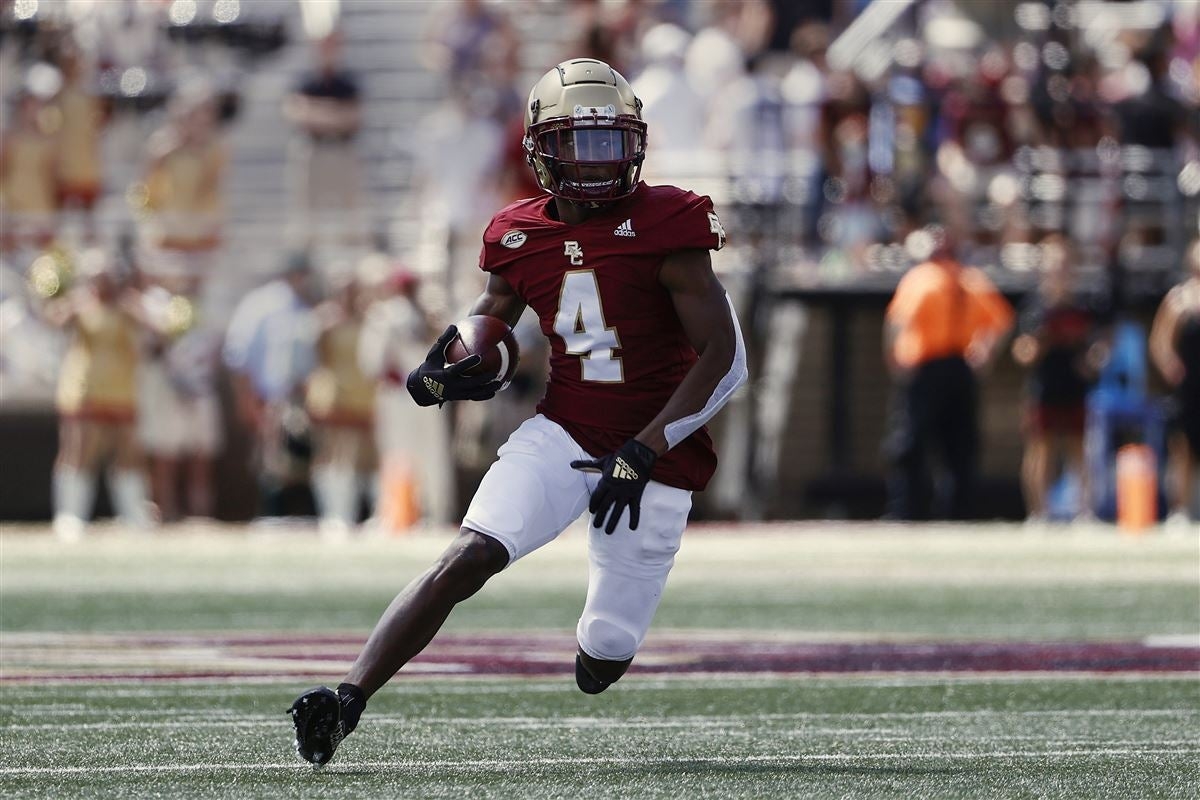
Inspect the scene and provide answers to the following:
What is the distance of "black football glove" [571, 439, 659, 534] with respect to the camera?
15.9ft

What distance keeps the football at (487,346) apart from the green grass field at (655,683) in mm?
829

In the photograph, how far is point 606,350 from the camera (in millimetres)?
5191

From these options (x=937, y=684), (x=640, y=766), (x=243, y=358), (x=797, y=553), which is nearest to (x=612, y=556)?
(x=640, y=766)

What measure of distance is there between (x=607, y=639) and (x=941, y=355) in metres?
8.59

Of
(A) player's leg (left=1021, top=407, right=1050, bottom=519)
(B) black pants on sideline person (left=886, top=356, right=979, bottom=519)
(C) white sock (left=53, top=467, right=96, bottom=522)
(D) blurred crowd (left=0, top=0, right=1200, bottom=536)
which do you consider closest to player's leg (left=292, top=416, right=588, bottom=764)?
(D) blurred crowd (left=0, top=0, right=1200, bottom=536)

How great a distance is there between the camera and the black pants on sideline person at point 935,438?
13.7 m

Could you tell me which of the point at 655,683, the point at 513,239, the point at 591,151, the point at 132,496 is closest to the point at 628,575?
the point at 513,239

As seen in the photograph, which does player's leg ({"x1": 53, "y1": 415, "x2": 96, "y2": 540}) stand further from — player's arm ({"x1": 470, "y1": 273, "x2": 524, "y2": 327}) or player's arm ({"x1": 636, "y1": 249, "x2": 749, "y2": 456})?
player's arm ({"x1": 636, "y1": 249, "x2": 749, "y2": 456})

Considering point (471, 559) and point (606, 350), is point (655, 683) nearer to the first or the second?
point (606, 350)

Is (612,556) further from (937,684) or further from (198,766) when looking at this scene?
(937,684)

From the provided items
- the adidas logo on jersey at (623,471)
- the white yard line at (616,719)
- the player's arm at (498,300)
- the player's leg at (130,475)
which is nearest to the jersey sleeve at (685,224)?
the player's arm at (498,300)

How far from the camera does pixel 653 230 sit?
5.11m

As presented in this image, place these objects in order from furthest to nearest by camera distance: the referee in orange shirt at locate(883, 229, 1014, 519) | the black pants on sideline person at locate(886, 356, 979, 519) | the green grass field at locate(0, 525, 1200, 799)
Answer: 1. the black pants on sideline person at locate(886, 356, 979, 519)
2. the referee in orange shirt at locate(883, 229, 1014, 519)
3. the green grass field at locate(0, 525, 1200, 799)

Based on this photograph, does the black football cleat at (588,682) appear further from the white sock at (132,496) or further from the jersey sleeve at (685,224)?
the white sock at (132,496)
